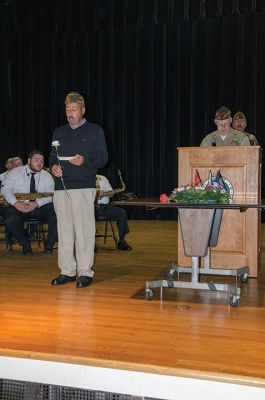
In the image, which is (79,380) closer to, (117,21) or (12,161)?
(12,161)

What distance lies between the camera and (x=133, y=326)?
2535mm

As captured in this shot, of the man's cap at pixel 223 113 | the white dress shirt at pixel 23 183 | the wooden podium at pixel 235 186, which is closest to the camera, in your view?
the wooden podium at pixel 235 186

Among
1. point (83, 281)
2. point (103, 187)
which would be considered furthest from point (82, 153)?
point (103, 187)

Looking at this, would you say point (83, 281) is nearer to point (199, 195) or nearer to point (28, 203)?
point (199, 195)

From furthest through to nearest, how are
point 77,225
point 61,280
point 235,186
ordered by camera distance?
point 235,186 → point 61,280 → point 77,225

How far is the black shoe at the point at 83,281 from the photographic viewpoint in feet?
11.3

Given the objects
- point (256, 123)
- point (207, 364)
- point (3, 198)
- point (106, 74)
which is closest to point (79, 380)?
point (207, 364)

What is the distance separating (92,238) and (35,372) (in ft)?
4.89

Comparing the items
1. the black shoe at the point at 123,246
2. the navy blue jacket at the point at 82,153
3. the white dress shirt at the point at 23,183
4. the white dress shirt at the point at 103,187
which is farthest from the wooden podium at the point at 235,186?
the white dress shirt at the point at 23,183

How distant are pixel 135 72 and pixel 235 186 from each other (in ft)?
19.6

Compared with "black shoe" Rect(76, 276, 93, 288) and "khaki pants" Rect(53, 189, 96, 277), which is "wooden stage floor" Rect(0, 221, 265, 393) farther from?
"khaki pants" Rect(53, 189, 96, 277)

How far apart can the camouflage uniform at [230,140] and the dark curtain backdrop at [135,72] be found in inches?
184

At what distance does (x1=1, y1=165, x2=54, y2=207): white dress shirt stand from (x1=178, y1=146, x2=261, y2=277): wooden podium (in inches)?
77.0

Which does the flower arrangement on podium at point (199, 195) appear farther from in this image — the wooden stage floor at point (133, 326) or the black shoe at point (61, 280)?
the black shoe at point (61, 280)
